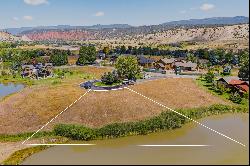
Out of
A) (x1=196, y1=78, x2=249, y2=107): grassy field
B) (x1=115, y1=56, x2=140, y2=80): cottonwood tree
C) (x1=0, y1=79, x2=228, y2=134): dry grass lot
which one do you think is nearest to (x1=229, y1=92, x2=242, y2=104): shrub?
(x1=196, y1=78, x2=249, y2=107): grassy field

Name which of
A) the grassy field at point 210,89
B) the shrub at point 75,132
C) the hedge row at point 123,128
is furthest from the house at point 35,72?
the shrub at point 75,132

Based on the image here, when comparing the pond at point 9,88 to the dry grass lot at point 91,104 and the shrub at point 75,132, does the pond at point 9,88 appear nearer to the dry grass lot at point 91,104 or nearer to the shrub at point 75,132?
the dry grass lot at point 91,104

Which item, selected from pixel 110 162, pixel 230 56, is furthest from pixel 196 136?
pixel 230 56

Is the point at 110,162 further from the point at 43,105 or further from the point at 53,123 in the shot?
the point at 43,105

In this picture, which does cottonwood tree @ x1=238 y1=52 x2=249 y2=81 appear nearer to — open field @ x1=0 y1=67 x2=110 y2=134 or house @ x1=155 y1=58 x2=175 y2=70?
open field @ x1=0 y1=67 x2=110 y2=134

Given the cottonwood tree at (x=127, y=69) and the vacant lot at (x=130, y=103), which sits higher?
the cottonwood tree at (x=127, y=69)
